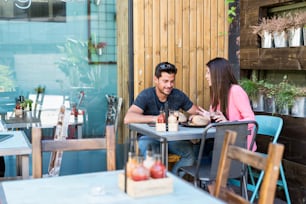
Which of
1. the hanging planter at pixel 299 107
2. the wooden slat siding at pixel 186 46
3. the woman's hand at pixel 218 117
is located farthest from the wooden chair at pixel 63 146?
the wooden slat siding at pixel 186 46

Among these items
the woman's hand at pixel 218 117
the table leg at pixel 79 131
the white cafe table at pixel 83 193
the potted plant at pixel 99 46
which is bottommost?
the table leg at pixel 79 131

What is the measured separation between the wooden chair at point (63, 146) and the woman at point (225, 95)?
4.57 ft

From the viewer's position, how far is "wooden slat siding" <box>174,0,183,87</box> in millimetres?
4703

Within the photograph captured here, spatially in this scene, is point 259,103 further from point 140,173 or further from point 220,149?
point 140,173

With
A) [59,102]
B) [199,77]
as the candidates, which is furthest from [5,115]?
[199,77]

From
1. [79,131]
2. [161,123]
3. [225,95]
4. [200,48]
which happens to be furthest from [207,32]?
[161,123]

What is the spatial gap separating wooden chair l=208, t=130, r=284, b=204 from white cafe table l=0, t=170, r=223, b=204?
15 centimetres

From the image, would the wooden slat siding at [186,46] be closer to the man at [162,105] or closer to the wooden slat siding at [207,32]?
the wooden slat siding at [207,32]

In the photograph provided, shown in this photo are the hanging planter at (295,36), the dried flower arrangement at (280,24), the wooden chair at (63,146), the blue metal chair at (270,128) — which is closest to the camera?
the wooden chair at (63,146)

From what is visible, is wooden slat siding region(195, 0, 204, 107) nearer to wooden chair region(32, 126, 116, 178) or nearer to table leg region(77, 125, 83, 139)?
table leg region(77, 125, 83, 139)

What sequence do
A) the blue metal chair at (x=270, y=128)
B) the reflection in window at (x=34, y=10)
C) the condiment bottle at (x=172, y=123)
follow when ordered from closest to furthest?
the condiment bottle at (x=172, y=123)
the blue metal chair at (x=270, y=128)
the reflection in window at (x=34, y=10)

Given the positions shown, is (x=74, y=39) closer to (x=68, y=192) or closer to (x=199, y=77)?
(x=199, y=77)

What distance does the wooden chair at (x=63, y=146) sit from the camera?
2.33 m

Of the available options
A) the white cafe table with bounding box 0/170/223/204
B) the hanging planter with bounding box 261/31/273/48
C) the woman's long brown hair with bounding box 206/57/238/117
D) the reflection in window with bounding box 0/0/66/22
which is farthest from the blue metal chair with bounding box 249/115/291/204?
the reflection in window with bounding box 0/0/66/22
